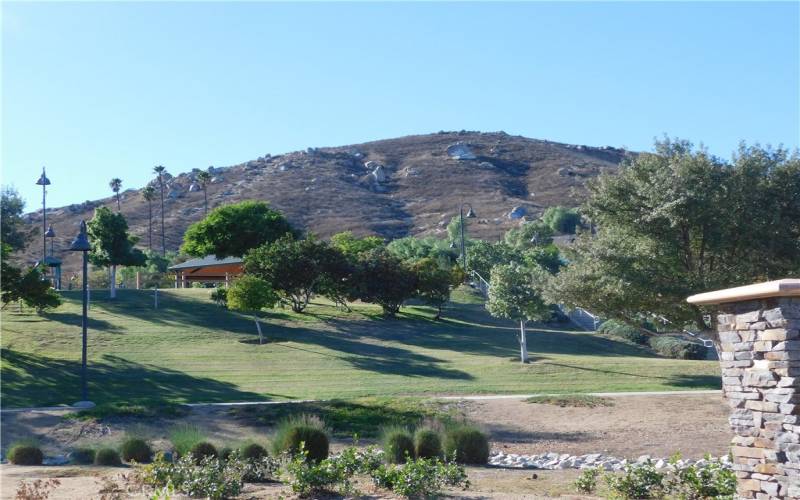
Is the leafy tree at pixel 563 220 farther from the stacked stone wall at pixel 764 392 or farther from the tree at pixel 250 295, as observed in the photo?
the stacked stone wall at pixel 764 392

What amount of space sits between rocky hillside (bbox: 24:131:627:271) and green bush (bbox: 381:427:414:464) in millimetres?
90224

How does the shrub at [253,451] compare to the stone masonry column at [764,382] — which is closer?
the stone masonry column at [764,382]

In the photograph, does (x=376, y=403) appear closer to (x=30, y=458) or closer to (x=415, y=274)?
(x=30, y=458)

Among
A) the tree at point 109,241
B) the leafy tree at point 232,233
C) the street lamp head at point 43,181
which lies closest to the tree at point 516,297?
the leafy tree at point 232,233

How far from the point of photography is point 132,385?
97.3 ft

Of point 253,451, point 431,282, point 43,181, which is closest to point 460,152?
point 431,282

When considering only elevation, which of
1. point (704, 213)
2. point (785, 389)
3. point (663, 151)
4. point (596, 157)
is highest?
point (596, 157)

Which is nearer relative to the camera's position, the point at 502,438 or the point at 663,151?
the point at 502,438

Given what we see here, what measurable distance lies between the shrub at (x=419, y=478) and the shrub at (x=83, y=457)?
23.8 feet

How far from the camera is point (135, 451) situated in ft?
49.9

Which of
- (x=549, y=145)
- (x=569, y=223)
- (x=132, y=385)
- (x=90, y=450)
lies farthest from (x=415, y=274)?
(x=549, y=145)

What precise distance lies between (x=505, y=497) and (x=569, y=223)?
94.5 meters

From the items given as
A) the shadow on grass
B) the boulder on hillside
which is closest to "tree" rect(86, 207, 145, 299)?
the shadow on grass

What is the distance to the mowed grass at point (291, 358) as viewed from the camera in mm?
28656
